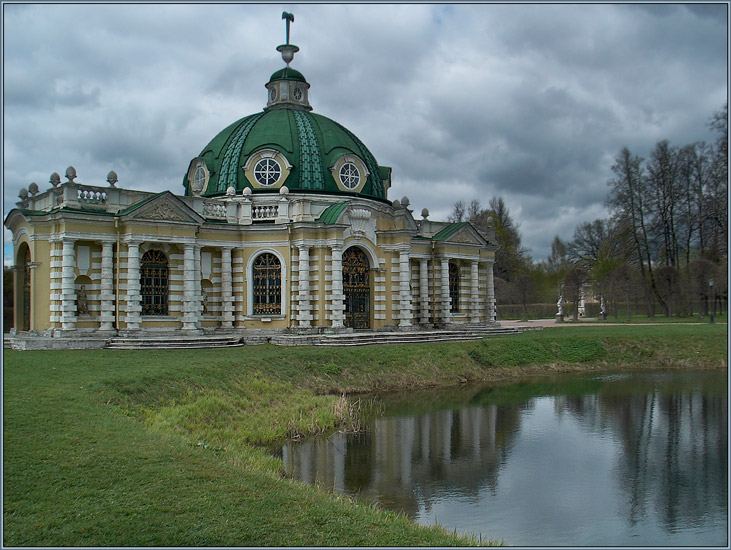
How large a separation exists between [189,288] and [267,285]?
3.85 metres

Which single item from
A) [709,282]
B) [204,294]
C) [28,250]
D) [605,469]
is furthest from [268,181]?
[709,282]

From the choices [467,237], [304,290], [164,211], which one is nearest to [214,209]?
[164,211]

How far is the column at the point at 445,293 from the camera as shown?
118ft

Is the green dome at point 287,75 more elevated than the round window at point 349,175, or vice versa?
the green dome at point 287,75

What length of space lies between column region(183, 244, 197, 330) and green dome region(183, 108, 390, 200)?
17.3 ft

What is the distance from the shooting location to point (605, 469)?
1418cm

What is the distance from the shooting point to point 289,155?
33.1 metres

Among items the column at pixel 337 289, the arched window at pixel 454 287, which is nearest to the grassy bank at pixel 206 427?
the column at pixel 337 289

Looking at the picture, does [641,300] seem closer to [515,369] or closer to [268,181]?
[515,369]

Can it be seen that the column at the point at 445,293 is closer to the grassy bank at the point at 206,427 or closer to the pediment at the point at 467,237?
the pediment at the point at 467,237

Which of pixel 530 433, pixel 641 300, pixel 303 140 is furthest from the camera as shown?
pixel 641 300

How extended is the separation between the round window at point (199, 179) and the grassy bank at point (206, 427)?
11782mm

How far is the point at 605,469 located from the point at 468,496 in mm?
3674

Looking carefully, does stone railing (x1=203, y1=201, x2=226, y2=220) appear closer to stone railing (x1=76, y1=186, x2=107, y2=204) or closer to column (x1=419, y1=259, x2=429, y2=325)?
stone railing (x1=76, y1=186, x2=107, y2=204)
